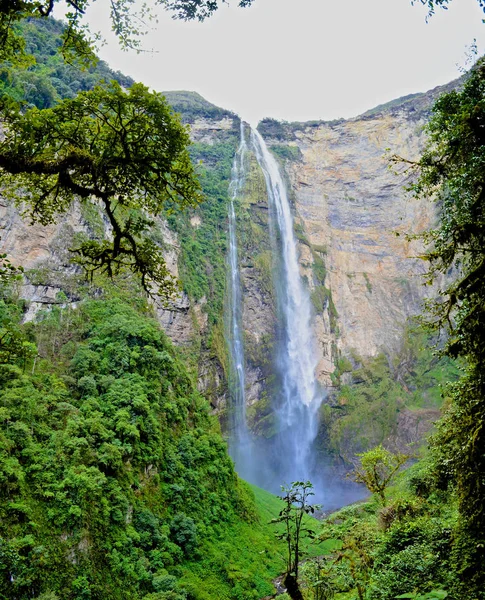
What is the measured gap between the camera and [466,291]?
15.8 ft

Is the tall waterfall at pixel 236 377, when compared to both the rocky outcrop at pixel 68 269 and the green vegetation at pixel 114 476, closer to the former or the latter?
the rocky outcrop at pixel 68 269

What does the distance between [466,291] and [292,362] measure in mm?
29878

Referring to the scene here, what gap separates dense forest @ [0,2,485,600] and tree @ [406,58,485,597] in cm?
2

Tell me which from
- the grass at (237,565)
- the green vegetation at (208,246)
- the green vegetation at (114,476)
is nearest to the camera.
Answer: the green vegetation at (114,476)

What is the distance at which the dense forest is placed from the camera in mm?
4543

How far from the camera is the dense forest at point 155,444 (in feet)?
14.9

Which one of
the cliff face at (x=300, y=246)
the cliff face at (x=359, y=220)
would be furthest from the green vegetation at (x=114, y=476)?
the cliff face at (x=359, y=220)

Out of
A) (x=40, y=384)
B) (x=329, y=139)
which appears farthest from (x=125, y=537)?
(x=329, y=139)

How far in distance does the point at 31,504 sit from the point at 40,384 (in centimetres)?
461

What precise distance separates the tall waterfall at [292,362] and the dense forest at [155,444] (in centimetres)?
638

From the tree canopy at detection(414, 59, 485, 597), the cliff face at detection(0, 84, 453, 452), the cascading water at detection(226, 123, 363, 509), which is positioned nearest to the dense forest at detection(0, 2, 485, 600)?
the tree canopy at detection(414, 59, 485, 597)

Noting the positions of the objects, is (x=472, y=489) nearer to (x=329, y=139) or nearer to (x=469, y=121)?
(x=469, y=121)

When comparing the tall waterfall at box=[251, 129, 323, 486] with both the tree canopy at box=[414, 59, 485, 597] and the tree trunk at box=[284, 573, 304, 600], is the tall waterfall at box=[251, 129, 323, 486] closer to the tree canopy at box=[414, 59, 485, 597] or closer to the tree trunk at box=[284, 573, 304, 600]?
the tree canopy at box=[414, 59, 485, 597]

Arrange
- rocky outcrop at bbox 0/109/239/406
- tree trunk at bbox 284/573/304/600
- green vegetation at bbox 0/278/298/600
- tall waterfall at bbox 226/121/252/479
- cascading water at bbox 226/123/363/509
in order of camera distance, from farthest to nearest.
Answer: cascading water at bbox 226/123/363/509, tall waterfall at bbox 226/121/252/479, rocky outcrop at bbox 0/109/239/406, green vegetation at bbox 0/278/298/600, tree trunk at bbox 284/573/304/600
